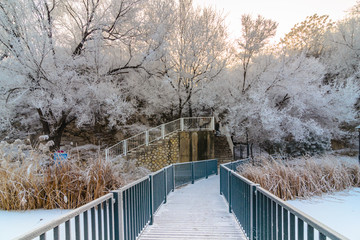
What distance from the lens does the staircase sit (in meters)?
19.4

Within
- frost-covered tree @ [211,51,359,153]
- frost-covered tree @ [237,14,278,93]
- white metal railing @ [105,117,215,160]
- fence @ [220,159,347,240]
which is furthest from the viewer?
frost-covered tree @ [237,14,278,93]

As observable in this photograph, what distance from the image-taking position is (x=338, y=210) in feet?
18.1

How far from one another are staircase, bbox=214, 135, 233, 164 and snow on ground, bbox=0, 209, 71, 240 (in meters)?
16.0

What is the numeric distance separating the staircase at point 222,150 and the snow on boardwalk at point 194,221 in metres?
Result: 12.7

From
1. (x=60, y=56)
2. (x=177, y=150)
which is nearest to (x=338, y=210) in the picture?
(x=177, y=150)

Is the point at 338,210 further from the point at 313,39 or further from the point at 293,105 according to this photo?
the point at 313,39

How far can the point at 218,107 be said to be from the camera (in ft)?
65.3

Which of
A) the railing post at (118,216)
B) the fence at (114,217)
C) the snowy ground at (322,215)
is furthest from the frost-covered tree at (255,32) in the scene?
the railing post at (118,216)

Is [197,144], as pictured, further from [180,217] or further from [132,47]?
[180,217]

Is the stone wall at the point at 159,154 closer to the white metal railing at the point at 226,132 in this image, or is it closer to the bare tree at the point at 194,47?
the bare tree at the point at 194,47

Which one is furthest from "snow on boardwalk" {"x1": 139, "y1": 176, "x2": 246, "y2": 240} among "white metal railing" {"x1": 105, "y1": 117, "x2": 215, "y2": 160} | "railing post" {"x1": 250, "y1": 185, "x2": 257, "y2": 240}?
"white metal railing" {"x1": 105, "y1": 117, "x2": 215, "y2": 160}

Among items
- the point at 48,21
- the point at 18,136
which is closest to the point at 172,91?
the point at 48,21

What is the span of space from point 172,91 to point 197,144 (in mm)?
4679

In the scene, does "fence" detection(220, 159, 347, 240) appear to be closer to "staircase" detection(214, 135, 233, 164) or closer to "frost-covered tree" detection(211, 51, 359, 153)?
"frost-covered tree" detection(211, 51, 359, 153)
